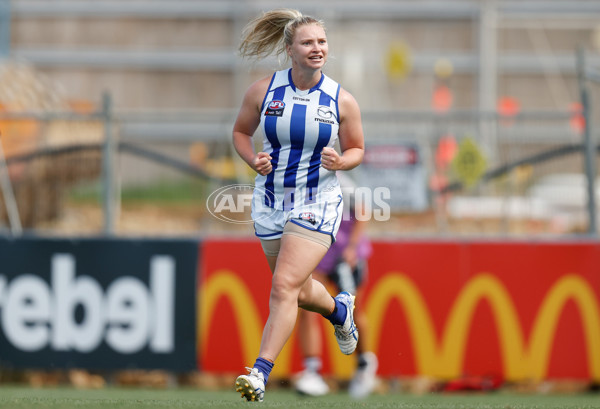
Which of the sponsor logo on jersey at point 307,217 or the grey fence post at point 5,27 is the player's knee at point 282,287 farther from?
the grey fence post at point 5,27

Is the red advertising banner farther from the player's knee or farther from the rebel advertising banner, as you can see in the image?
the player's knee

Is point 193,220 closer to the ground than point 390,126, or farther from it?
closer to the ground

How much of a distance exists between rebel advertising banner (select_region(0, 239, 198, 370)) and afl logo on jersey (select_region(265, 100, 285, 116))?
13.0 ft

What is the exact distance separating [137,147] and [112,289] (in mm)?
1378

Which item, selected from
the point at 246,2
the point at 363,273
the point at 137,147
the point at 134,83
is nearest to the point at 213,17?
the point at 246,2

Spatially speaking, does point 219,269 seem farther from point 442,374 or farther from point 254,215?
point 254,215

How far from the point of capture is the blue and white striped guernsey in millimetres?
5516

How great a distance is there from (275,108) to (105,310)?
428cm

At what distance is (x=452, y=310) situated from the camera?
9.14 meters

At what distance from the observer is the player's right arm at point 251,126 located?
5.54 metres

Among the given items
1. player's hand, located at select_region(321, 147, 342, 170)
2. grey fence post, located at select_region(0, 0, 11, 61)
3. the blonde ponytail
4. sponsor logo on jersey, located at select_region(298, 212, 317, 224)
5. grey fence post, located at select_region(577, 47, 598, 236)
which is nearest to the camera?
player's hand, located at select_region(321, 147, 342, 170)

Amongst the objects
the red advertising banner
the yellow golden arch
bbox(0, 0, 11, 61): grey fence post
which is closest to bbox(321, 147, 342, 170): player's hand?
the yellow golden arch

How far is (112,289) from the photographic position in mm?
9297

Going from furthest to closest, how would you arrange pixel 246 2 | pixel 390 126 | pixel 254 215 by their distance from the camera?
pixel 246 2
pixel 390 126
pixel 254 215
